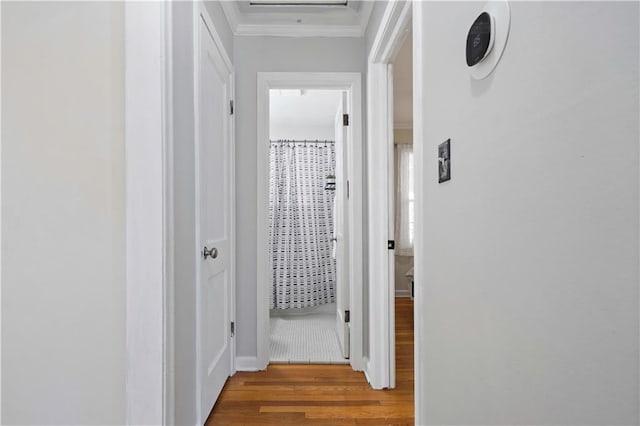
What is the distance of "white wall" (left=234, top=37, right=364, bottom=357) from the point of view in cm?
247

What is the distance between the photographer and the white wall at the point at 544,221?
0.49 meters

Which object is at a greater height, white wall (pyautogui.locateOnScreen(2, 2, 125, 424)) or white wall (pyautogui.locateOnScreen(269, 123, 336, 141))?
white wall (pyautogui.locateOnScreen(269, 123, 336, 141))

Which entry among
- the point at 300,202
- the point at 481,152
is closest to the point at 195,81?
the point at 481,152

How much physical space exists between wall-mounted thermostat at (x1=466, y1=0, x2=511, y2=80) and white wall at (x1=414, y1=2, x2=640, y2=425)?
0.02 metres

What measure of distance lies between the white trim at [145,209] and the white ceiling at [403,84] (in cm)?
163

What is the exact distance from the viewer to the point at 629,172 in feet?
1.55

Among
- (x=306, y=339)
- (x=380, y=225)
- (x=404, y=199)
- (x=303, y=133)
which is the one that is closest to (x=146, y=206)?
Answer: (x=380, y=225)

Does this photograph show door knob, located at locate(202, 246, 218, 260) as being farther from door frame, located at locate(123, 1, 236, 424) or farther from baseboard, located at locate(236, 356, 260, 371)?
baseboard, located at locate(236, 356, 260, 371)

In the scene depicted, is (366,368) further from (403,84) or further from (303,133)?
(303,133)

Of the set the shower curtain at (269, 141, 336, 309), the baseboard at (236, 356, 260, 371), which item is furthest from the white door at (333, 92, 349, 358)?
the shower curtain at (269, 141, 336, 309)

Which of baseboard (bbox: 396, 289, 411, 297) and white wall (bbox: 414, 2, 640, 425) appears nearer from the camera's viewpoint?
white wall (bbox: 414, 2, 640, 425)

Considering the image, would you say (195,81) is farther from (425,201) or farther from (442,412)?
(442,412)

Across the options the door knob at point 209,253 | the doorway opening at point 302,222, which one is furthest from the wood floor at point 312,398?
the doorway opening at point 302,222

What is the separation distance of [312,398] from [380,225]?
1.09m
